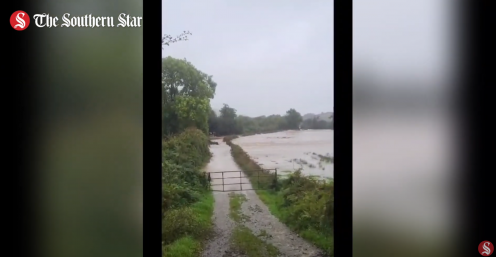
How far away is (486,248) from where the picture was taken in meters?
1.22

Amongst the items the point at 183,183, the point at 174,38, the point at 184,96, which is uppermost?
the point at 174,38

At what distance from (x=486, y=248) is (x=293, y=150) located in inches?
33.0

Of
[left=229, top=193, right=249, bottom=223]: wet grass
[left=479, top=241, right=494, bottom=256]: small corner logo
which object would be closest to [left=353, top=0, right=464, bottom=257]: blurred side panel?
[left=479, top=241, right=494, bottom=256]: small corner logo

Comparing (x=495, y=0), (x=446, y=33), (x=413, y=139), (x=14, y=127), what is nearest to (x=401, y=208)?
(x=413, y=139)

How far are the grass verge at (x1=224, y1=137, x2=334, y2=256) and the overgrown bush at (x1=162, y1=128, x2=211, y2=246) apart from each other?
0.13 m

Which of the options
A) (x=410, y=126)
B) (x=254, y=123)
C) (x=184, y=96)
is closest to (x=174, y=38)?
(x=184, y=96)

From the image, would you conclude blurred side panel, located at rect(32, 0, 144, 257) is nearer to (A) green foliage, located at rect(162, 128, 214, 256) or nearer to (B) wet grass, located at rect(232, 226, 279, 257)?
(A) green foliage, located at rect(162, 128, 214, 256)

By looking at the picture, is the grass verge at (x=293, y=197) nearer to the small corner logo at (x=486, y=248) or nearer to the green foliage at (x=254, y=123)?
the green foliage at (x=254, y=123)

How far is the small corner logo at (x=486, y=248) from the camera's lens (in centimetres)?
122

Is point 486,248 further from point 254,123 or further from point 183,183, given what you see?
point 183,183

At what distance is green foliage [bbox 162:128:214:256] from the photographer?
3.94ft

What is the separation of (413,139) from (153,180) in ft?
3.30

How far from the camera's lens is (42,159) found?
113 cm

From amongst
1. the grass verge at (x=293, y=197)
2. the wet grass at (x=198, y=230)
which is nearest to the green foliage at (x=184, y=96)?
the grass verge at (x=293, y=197)
